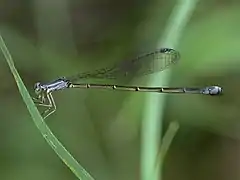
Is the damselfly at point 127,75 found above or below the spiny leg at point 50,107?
above

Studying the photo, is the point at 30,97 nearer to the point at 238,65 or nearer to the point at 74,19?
the point at 74,19

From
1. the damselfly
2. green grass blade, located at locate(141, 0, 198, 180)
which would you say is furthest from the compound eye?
green grass blade, located at locate(141, 0, 198, 180)

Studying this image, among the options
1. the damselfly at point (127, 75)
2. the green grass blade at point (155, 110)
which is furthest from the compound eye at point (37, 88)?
the green grass blade at point (155, 110)

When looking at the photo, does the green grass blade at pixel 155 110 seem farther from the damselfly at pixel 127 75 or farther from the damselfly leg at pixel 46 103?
the damselfly leg at pixel 46 103

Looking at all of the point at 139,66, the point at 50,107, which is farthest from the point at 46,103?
the point at 139,66

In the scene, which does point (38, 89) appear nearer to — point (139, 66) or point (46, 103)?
point (46, 103)

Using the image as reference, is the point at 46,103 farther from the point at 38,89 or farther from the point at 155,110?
the point at 155,110

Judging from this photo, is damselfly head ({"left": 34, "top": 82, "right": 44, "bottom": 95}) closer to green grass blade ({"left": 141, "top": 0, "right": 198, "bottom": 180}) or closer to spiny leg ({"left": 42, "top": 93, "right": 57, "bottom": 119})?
spiny leg ({"left": 42, "top": 93, "right": 57, "bottom": 119})
